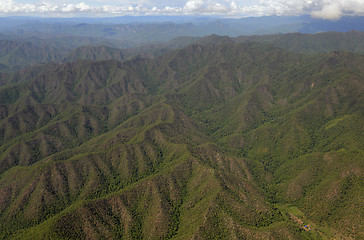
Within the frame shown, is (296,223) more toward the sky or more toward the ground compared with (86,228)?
more toward the ground

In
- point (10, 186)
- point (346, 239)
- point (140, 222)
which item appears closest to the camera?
point (346, 239)

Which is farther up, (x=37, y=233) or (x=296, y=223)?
(x=37, y=233)

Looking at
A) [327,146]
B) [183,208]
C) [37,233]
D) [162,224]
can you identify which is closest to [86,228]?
[37,233]

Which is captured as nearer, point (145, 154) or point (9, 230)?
point (9, 230)

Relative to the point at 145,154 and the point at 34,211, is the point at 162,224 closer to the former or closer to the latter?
the point at 145,154

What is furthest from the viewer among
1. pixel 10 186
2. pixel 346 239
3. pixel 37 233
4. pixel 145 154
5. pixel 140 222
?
pixel 145 154

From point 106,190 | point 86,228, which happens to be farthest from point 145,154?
point 86,228

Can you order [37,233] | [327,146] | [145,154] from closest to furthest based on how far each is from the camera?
[37,233]
[145,154]
[327,146]

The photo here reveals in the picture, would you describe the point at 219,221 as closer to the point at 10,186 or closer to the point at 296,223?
the point at 296,223

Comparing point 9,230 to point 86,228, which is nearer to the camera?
point 86,228

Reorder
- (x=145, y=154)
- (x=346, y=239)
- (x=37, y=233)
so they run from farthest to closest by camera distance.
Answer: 1. (x=145, y=154)
2. (x=346, y=239)
3. (x=37, y=233)
